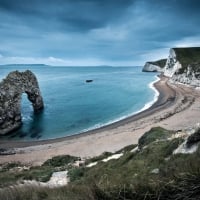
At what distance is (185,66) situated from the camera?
4252 inches

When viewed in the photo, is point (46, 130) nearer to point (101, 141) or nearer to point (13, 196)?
point (101, 141)

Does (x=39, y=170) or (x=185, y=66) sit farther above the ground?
(x=185, y=66)

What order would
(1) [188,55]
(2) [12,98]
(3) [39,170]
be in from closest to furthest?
(3) [39,170], (2) [12,98], (1) [188,55]

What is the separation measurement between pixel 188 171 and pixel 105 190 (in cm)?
124

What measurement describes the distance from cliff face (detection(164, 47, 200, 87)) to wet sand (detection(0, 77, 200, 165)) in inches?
1626

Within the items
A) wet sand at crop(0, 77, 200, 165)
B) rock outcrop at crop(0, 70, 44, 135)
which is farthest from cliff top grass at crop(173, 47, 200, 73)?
rock outcrop at crop(0, 70, 44, 135)

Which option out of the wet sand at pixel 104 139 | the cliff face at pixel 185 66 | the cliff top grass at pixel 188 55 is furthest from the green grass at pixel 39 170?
the cliff top grass at pixel 188 55

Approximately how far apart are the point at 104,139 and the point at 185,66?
275 feet

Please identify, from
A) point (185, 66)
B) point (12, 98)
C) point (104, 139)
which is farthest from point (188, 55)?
point (104, 139)

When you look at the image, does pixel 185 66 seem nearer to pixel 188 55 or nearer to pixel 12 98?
pixel 188 55

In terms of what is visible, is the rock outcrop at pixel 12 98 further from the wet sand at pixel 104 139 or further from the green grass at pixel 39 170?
the green grass at pixel 39 170

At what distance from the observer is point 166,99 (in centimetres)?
6469

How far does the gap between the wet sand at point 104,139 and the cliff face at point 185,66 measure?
4130 cm

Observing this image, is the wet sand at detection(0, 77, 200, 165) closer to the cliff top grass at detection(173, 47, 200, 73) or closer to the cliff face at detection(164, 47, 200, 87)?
the cliff face at detection(164, 47, 200, 87)
